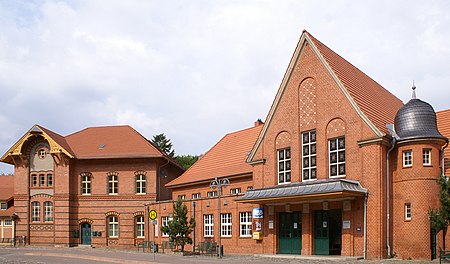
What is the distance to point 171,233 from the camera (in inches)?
1526

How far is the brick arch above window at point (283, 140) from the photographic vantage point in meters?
34.0

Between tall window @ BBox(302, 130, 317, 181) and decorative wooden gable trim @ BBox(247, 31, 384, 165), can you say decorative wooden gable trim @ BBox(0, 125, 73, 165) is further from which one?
tall window @ BBox(302, 130, 317, 181)

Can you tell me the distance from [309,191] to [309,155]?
3.45 meters

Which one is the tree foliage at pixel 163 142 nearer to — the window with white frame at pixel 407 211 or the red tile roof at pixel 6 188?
the red tile roof at pixel 6 188

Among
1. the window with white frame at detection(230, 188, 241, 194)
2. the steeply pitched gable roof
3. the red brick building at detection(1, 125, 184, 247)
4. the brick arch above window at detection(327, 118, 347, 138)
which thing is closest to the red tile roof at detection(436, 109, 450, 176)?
the steeply pitched gable roof

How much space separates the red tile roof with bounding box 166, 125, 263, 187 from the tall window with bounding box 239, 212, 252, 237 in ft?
13.8

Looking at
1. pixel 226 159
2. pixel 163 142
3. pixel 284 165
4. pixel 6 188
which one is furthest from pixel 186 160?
pixel 284 165

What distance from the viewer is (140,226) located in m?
50.1

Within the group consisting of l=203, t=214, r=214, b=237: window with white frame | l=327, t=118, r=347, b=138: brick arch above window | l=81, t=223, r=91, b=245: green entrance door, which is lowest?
l=81, t=223, r=91, b=245: green entrance door

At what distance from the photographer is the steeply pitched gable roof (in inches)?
1191

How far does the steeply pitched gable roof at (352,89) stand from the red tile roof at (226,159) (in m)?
6.93

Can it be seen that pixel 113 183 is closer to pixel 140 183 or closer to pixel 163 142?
pixel 140 183

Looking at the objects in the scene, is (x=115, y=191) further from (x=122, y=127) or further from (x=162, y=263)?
(x=162, y=263)

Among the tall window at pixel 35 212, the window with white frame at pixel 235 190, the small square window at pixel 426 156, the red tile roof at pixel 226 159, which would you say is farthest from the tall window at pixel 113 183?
the small square window at pixel 426 156
